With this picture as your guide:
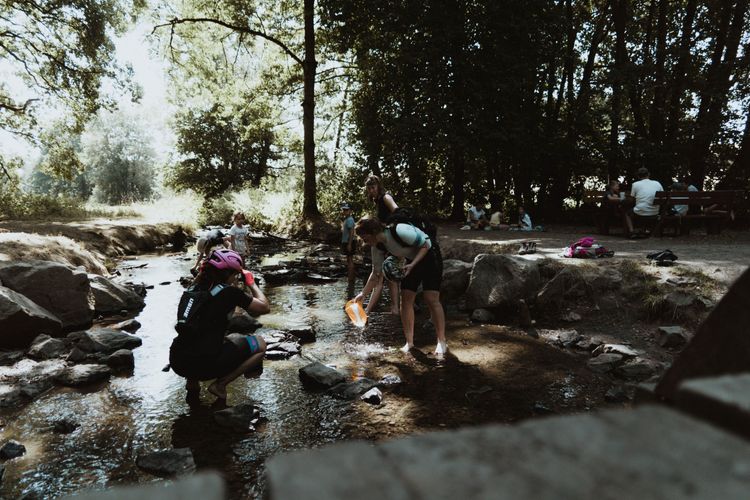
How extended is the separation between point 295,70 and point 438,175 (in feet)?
30.7

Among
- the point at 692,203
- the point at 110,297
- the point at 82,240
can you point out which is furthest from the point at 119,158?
the point at 692,203

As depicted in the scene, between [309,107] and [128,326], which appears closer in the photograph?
[128,326]

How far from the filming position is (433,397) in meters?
4.77

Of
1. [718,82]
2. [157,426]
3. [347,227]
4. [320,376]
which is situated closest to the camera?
[157,426]

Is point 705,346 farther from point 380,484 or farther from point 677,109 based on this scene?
point 677,109

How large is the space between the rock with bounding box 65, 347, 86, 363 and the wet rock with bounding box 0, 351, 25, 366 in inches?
23.7

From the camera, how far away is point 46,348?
5.94 metres

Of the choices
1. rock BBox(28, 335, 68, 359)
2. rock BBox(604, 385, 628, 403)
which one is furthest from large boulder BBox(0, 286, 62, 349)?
rock BBox(604, 385, 628, 403)

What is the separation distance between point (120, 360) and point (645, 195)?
1150cm

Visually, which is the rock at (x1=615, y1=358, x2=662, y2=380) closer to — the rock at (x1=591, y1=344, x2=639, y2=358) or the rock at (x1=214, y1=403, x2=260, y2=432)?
the rock at (x1=591, y1=344, x2=639, y2=358)

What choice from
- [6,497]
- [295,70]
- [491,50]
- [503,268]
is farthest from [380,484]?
[295,70]

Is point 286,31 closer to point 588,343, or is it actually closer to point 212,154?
point 588,343

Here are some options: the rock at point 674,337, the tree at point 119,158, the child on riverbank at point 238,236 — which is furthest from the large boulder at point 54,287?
the tree at point 119,158

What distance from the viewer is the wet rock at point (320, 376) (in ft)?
16.5
